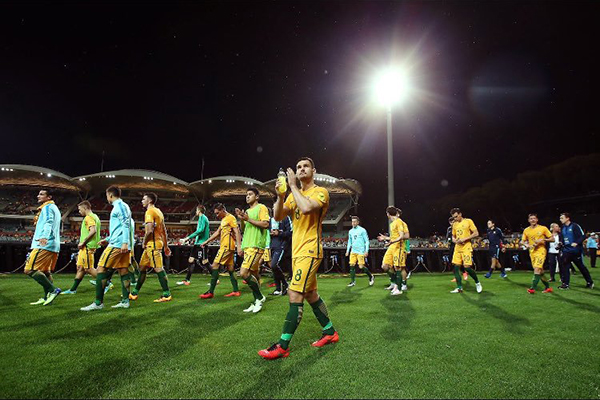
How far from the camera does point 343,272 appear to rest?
15.2 metres

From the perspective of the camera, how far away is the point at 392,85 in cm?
1345

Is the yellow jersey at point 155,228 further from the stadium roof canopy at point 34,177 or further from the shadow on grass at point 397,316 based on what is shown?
the stadium roof canopy at point 34,177

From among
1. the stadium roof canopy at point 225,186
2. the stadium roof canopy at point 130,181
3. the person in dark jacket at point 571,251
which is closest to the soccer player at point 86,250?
the person in dark jacket at point 571,251

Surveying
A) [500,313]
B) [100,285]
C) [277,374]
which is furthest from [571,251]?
[100,285]

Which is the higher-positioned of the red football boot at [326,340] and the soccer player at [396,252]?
the soccer player at [396,252]

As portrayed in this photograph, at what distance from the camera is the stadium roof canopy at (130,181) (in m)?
41.8

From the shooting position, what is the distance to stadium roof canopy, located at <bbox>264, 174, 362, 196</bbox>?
146ft

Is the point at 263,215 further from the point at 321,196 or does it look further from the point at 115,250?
the point at 321,196

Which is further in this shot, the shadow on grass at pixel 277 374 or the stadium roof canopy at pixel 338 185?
the stadium roof canopy at pixel 338 185

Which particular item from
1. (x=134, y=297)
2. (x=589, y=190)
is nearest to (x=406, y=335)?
(x=134, y=297)

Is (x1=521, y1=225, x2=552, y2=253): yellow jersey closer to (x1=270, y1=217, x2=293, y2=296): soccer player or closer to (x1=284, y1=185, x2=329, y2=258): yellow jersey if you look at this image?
(x1=270, y1=217, x2=293, y2=296): soccer player

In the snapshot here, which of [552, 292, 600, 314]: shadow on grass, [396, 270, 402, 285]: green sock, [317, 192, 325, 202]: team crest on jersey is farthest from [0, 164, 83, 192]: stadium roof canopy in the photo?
[552, 292, 600, 314]: shadow on grass

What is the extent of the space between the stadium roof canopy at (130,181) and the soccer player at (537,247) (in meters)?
41.8

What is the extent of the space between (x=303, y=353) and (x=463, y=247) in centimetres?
629
